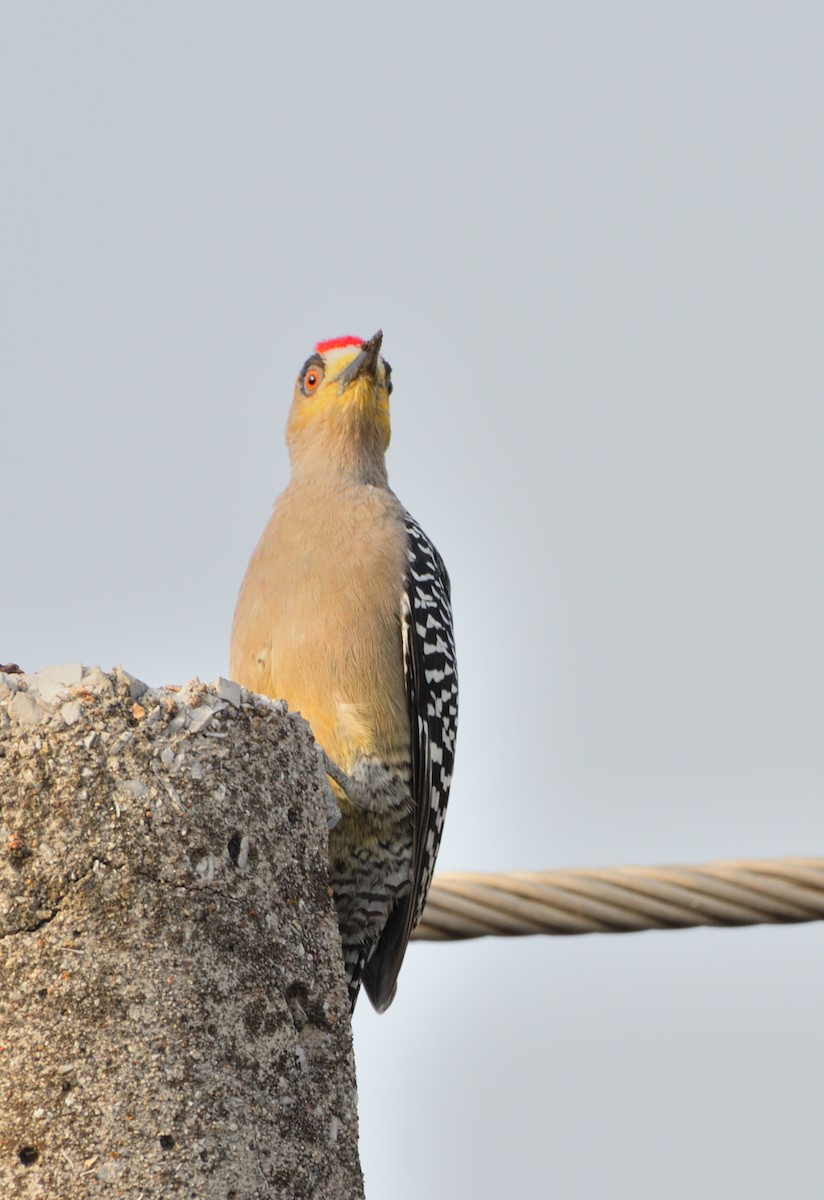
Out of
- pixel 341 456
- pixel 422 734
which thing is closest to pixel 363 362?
pixel 341 456

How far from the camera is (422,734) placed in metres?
6.44

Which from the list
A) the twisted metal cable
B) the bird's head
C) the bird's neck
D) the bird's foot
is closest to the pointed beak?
the bird's head

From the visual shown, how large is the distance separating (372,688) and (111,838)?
315 centimetres

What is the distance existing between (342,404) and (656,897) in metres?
2.84

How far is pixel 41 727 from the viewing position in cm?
331

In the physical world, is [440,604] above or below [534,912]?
above

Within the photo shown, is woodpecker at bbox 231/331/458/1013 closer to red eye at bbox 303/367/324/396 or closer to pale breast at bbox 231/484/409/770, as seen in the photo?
pale breast at bbox 231/484/409/770

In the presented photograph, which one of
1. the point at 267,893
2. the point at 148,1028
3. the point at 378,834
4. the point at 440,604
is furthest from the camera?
the point at 440,604

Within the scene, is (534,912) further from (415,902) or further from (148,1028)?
(148,1028)

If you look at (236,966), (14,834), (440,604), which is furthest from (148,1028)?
(440,604)

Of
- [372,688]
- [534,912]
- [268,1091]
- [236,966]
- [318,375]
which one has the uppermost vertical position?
[318,375]

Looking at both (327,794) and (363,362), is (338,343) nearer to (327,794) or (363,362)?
(363,362)

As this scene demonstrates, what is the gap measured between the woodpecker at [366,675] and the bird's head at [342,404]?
1.57ft

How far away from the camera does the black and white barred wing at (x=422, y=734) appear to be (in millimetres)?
6305
